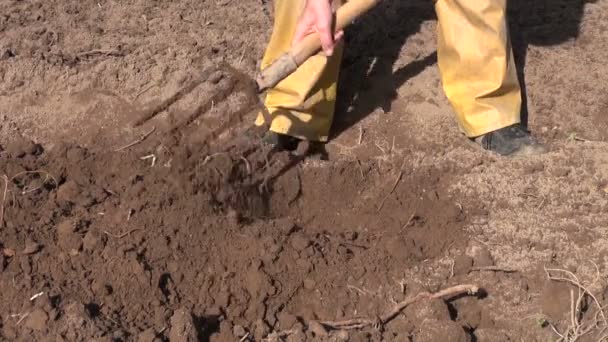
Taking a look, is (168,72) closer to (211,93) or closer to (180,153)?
(211,93)

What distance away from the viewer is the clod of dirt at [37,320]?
2922mm

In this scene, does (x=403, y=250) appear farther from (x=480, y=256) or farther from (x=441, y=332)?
(x=441, y=332)

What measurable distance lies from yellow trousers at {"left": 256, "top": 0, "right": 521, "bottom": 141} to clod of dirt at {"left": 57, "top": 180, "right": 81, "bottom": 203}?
0.84 m

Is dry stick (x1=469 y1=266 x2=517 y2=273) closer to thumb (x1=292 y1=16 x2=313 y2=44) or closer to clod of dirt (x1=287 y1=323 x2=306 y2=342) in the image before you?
clod of dirt (x1=287 y1=323 x2=306 y2=342)

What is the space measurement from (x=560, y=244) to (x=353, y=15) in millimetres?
1141

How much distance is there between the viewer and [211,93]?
4223 mm

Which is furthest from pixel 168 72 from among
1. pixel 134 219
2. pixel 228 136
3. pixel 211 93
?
pixel 134 219

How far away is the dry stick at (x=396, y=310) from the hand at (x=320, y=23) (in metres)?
0.90

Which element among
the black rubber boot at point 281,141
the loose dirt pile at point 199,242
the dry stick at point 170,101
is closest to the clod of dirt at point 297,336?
the loose dirt pile at point 199,242

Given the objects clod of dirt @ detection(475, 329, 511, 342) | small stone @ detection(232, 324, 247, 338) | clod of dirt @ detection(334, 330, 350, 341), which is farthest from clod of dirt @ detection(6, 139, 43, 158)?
clod of dirt @ detection(475, 329, 511, 342)

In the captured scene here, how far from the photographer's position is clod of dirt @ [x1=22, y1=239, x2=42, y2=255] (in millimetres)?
3230

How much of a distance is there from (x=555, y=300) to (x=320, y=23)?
125cm

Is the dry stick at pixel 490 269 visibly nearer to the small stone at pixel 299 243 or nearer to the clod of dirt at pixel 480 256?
the clod of dirt at pixel 480 256

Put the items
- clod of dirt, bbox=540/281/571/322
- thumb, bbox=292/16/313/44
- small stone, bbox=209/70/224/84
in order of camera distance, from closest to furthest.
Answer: clod of dirt, bbox=540/281/571/322
thumb, bbox=292/16/313/44
small stone, bbox=209/70/224/84
